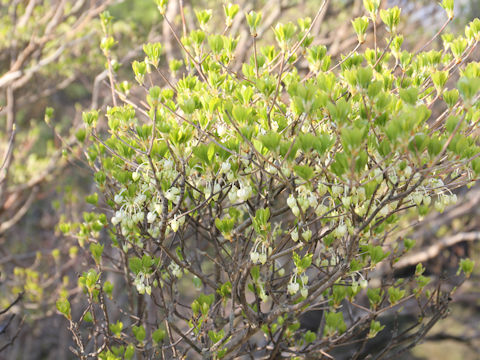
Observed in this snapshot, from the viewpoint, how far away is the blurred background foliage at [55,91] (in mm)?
5102

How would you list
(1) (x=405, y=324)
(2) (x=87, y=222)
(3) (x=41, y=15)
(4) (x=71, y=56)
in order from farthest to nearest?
(1) (x=405, y=324), (4) (x=71, y=56), (3) (x=41, y=15), (2) (x=87, y=222)

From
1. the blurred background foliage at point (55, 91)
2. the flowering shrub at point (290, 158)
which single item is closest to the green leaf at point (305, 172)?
the flowering shrub at point (290, 158)

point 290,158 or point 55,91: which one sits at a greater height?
point 55,91

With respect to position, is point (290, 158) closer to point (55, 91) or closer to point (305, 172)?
point (305, 172)

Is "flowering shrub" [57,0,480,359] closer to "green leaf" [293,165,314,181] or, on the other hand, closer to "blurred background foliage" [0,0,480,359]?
"green leaf" [293,165,314,181]

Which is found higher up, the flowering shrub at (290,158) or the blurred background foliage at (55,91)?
the blurred background foliage at (55,91)

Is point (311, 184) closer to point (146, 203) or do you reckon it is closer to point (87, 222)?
point (146, 203)

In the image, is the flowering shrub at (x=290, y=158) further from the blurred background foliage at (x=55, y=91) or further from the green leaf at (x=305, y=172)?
the blurred background foliage at (x=55, y=91)

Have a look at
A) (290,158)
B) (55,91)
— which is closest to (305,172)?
(290,158)

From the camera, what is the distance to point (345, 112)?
1583 millimetres

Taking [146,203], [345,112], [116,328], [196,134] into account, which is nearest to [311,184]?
[345,112]

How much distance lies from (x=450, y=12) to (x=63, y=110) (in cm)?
1041

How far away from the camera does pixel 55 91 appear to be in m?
7.10

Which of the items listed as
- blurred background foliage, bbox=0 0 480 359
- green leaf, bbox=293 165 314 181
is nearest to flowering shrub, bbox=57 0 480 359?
green leaf, bbox=293 165 314 181
